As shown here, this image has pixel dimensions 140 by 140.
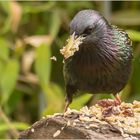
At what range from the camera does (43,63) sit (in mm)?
3660

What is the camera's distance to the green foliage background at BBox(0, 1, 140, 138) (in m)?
3.78

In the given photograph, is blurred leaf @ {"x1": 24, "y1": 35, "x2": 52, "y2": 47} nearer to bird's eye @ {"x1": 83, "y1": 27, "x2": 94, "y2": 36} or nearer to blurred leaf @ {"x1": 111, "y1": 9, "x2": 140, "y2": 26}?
blurred leaf @ {"x1": 111, "y1": 9, "x2": 140, "y2": 26}

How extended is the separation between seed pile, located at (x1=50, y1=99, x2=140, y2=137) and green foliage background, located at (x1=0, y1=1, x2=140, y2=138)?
129cm

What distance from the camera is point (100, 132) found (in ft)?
6.73

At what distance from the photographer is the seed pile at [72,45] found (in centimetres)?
224

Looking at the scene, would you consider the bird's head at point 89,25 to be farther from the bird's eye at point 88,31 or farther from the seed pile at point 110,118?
the seed pile at point 110,118

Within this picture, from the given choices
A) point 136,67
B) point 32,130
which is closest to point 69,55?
point 32,130

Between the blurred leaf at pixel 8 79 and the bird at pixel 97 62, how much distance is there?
118 cm

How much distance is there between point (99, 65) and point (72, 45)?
0.68 feet

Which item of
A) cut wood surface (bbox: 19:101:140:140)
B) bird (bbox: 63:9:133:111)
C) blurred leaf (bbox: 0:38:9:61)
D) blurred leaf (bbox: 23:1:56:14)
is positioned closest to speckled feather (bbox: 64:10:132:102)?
bird (bbox: 63:9:133:111)

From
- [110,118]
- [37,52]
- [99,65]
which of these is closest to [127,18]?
[37,52]

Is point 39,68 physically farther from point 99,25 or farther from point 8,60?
point 99,25

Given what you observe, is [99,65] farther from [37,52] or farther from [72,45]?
[37,52]

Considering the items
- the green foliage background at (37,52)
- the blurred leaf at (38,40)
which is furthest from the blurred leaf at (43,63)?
the blurred leaf at (38,40)
